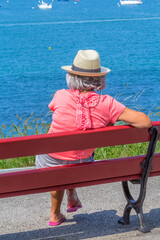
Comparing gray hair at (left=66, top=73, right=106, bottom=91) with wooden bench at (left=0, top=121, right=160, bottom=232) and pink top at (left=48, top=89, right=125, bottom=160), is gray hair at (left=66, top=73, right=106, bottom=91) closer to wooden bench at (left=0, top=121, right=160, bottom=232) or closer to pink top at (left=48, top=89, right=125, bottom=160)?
pink top at (left=48, top=89, right=125, bottom=160)

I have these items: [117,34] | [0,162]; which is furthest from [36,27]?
[0,162]

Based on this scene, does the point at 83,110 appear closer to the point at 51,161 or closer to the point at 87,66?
the point at 87,66

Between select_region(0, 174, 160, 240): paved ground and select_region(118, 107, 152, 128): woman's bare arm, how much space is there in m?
0.88

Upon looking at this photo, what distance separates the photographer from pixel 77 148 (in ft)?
9.96

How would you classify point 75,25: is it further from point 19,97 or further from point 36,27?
point 19,97

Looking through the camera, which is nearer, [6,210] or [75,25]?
[6,210]

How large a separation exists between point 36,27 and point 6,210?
76576mm

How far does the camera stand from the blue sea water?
115ft

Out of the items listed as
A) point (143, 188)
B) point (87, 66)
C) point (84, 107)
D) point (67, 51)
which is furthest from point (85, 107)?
point (67, 51)

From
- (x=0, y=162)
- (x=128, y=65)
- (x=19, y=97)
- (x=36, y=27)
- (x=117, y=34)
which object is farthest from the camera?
(x=36, y=27)

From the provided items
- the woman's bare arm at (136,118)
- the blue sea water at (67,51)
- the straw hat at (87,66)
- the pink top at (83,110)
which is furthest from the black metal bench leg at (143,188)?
the blue sea water at (67,51)

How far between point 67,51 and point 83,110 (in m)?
56.7

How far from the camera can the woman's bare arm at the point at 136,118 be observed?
10.1 feet

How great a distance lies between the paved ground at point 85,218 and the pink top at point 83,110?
846 millimetres
